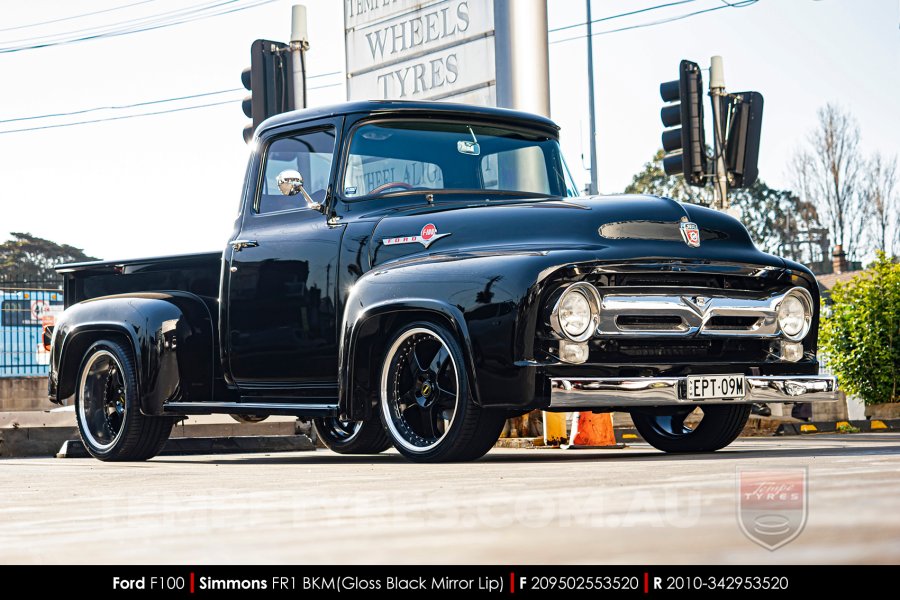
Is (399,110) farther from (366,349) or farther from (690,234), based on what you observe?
(690,234)

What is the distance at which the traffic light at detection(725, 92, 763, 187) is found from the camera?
42.3ft

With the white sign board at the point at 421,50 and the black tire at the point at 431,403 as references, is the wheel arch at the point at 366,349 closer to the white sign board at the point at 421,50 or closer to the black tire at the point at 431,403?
the black tire at the point at 431,403

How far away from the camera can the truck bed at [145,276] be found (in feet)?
30.4

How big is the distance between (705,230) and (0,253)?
5960cm

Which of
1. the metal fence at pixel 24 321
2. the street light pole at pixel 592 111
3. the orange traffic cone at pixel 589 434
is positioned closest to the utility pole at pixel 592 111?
the street light pole at pixel 592 111

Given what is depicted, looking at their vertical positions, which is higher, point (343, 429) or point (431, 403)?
point (431, 403)

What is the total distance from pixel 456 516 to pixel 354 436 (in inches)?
247

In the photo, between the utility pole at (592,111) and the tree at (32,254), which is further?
the tree at (32,254)

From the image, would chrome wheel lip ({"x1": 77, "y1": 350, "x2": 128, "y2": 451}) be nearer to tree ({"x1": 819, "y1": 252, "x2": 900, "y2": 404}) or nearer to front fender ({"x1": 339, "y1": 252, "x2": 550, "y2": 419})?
front fender ({"x1": 339, "y1": 252, "x2": 550, "y2": 419})

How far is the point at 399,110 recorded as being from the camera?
850cm

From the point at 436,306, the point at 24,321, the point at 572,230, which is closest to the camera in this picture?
the point at 436,306

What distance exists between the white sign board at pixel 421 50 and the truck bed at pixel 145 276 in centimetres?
410
